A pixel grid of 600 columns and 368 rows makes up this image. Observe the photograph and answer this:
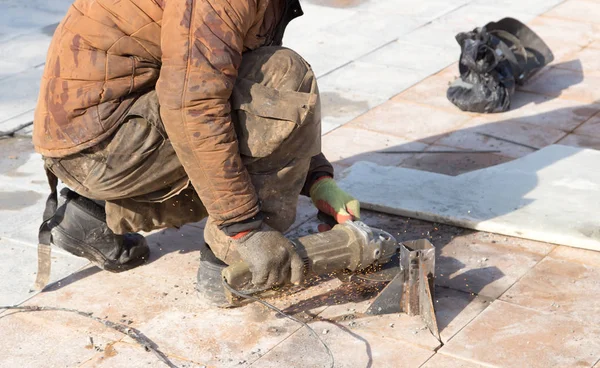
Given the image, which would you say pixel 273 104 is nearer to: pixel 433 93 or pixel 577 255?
pixel 577 255

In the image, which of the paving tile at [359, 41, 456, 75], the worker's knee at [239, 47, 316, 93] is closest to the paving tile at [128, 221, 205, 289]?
the worker's knee at [239, 47, 316, 93]

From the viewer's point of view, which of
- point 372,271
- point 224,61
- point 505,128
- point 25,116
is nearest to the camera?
point 224,61

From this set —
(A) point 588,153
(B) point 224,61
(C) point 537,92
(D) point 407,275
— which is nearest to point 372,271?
(D) point 407,275

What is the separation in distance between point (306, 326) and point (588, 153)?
2.06 m

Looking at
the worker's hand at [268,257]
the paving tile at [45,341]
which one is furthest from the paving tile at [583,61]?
the paving tile at [45,341]

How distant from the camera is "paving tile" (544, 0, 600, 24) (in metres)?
7.05

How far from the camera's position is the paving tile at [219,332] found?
10.0 ft

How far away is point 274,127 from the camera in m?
3.11

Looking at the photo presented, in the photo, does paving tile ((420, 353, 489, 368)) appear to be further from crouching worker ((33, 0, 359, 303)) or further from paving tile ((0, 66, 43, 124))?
paving tile ((0, 66, 43, 124))

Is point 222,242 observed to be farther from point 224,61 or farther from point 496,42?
point 496,42

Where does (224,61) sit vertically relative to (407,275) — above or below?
above

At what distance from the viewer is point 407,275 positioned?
3201mm

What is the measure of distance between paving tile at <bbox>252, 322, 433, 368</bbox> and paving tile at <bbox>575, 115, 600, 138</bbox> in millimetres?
2344

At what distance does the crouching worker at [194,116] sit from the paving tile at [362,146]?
4.69 ft
